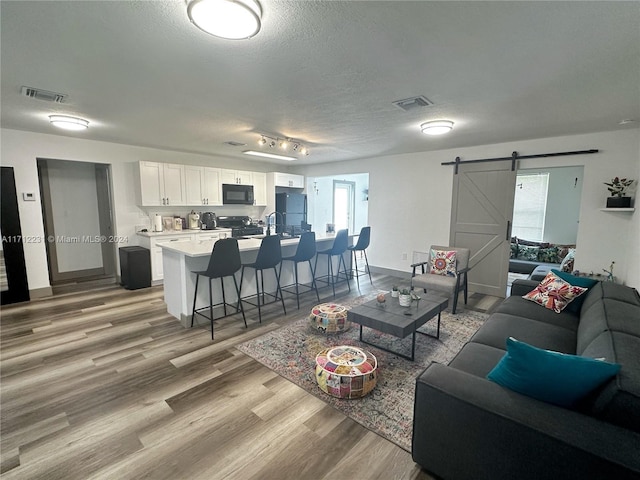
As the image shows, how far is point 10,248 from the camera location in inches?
162

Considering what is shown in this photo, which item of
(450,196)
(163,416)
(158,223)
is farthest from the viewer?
(158,223)

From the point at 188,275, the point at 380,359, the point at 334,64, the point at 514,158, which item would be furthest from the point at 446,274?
the point at 188,275

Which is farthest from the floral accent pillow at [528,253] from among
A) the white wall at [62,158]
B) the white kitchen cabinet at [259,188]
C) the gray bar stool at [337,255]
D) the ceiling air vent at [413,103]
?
the white wall at [62,158]

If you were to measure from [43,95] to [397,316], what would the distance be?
3.90m

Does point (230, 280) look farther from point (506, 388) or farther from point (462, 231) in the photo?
point (462, 231)

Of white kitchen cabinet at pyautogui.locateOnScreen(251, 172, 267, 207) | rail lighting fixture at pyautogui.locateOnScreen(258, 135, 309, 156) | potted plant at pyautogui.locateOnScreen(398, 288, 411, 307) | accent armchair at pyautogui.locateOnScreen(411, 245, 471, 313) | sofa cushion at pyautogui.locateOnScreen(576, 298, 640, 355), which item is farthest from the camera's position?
white kitchen cabinet at pyautogui.locateOnScreen(251, 172, 267, 207)

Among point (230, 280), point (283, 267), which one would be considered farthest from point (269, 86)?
point (283, 267)

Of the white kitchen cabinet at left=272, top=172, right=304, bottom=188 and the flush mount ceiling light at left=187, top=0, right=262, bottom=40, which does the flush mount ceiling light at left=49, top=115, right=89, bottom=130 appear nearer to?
the flush mount ceiling light at left=187, top=0, right=262, bottom=40

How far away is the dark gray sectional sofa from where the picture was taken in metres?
1.13

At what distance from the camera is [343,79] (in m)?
2.30

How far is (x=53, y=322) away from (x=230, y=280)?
215 cm

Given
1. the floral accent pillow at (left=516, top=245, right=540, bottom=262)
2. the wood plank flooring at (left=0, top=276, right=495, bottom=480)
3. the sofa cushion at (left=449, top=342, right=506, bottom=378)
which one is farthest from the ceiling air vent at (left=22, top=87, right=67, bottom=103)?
the floral accent pillow at (left=516, top=245, right=540, bottom=262)

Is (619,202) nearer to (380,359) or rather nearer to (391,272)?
(391,272)

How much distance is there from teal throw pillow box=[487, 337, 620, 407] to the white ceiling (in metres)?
1.68
